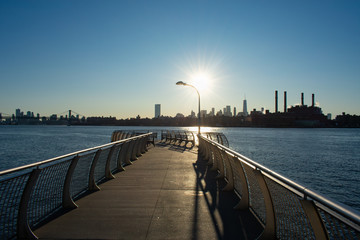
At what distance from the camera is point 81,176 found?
664 centimetres

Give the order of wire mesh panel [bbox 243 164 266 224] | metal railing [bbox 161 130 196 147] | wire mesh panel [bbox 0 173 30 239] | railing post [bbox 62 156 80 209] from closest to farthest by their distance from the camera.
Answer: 1. wire mesh panel [bbox 0 173 30 239]
2. wire mesh panel [bbox 243 164 266 224]
3. railing post [bbox 62 156 80 209]
4. metal railing [bbox 161 130 196 147]

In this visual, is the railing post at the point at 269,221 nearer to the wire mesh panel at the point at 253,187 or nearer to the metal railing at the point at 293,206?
the metal railing at the point at 293,206

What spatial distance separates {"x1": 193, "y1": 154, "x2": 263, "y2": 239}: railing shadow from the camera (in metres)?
4.16

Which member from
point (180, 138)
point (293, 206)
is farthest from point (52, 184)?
point (180, 138)

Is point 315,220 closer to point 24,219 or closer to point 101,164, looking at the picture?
point 24,219

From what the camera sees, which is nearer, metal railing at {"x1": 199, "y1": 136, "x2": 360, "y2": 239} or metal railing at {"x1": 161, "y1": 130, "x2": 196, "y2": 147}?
metal railing at {"x1": 199, "y1": 136, "x2": 360, "y2": 239}

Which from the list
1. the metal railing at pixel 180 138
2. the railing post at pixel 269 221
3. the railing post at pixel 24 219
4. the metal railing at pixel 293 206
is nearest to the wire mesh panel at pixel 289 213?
the metal railing at pixel 293 206

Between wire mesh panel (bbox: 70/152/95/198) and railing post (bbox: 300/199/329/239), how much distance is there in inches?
196

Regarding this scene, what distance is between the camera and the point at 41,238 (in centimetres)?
398

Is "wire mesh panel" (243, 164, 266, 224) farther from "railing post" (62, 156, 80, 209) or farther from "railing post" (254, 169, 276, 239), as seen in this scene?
"railing post" (62, 156, 80, 209)

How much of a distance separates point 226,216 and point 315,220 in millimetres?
2606

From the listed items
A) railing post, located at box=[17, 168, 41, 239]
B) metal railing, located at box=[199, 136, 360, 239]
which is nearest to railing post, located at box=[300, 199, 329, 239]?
metal railing, located at box=[199, 136, 360, 239]

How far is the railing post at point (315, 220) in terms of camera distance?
2.44 meters

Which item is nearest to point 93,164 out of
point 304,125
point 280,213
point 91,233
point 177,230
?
point 91,233
